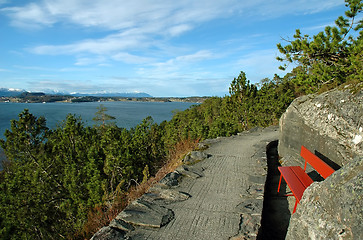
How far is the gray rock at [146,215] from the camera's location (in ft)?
10.4

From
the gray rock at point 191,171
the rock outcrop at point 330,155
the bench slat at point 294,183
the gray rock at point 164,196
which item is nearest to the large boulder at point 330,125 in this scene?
the rock outcrop at point 330,155

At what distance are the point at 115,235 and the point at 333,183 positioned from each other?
249 centimetres

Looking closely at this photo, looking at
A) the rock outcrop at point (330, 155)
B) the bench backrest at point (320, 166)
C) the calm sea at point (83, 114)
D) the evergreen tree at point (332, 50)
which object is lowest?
the calm sea at point (83, 114)

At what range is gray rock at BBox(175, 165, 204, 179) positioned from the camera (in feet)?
16.5

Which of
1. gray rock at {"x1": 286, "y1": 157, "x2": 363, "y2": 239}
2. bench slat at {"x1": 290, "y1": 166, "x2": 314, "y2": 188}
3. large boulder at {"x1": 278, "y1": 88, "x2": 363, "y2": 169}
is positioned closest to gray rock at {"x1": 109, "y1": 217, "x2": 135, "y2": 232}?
gray rock at {"x1": 286, "y1": 157, "x2": 363, "y2": 239}

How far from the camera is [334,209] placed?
1844 mm

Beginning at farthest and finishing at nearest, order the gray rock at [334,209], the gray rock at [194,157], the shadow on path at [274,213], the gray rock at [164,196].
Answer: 1. the gray rock at [194,157]
2. the gray rock at [164,196]
3. the shadow on path at [274,213]
4. the gray rock at [334,209]

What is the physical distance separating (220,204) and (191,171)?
1.59 metres

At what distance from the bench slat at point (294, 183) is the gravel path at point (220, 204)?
0.48 m

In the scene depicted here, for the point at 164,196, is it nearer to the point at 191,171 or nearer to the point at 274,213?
the point at 191,171

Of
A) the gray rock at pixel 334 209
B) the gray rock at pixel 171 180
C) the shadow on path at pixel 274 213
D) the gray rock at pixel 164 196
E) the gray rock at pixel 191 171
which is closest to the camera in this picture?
the gray rock at pixel 334 209

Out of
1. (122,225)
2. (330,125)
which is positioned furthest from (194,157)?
(122,225)

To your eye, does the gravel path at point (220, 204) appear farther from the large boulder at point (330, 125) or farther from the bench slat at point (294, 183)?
the large boulder at point (330, 125)

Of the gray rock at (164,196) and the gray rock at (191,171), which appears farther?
the gray rock at (191,171)
